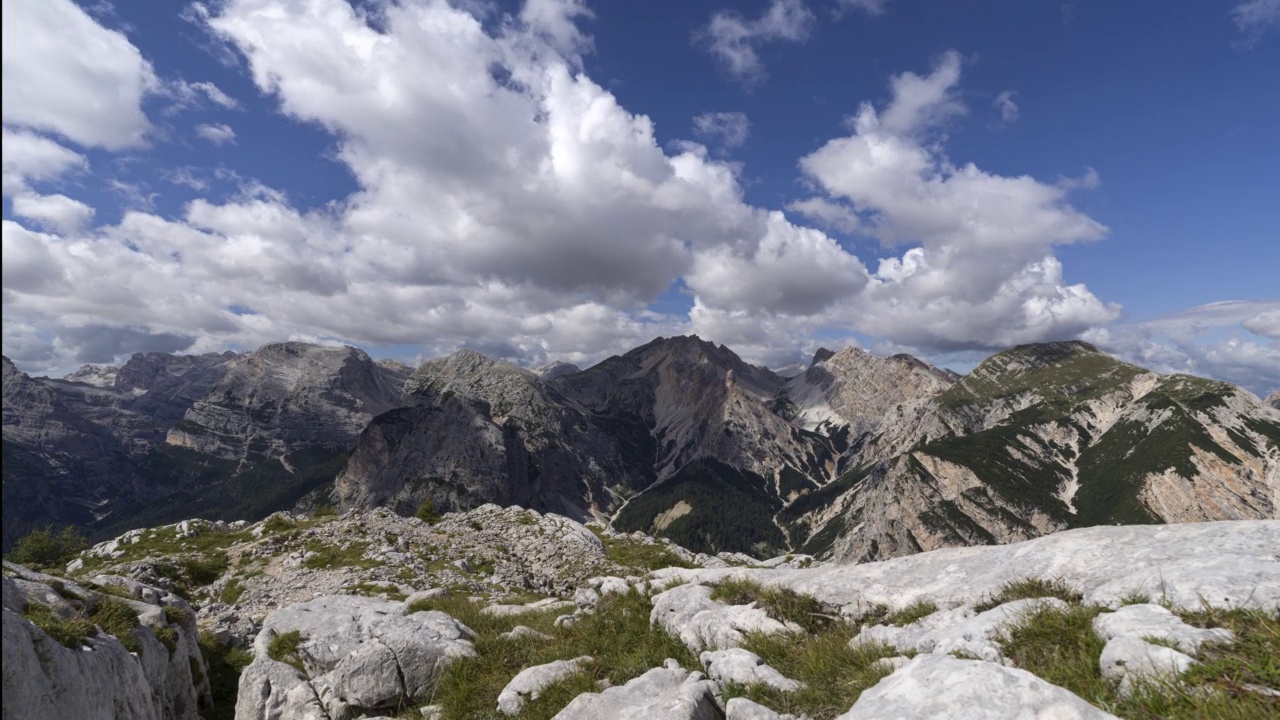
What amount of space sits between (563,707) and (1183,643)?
37.3ft

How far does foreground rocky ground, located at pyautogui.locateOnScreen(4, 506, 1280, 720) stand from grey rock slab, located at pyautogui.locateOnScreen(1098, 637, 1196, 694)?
0.03 m

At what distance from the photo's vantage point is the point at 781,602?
1473 cm

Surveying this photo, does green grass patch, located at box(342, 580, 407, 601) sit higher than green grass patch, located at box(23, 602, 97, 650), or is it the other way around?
green grass patch, located at box(23, 602, 97, 650)

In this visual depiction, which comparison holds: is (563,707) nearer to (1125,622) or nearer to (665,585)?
(665,585)

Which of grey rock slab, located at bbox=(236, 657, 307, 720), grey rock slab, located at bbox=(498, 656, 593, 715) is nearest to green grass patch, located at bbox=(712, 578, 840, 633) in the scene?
grey rock slab, located at bbox=(498, 656, 593, 715)

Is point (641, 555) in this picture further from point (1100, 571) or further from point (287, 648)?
point (1100, 571)

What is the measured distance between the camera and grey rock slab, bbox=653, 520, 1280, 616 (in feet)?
33.9

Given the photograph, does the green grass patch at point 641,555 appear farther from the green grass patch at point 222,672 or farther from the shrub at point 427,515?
the green grass patch at point 222,672

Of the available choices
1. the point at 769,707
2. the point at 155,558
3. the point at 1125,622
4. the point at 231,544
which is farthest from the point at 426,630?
the point at 231,544

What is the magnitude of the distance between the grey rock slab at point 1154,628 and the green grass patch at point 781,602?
17.5 ft

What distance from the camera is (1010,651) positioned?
33.9ft

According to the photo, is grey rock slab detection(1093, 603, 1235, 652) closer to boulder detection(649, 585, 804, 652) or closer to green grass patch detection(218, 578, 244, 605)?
boulder detection(649, 585, 804, 652)

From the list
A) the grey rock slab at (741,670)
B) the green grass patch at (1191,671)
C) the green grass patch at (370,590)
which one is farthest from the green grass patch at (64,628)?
the green grass patch at (1191,671)

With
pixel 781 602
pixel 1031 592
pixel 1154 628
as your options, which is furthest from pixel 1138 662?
pixel 781 602
